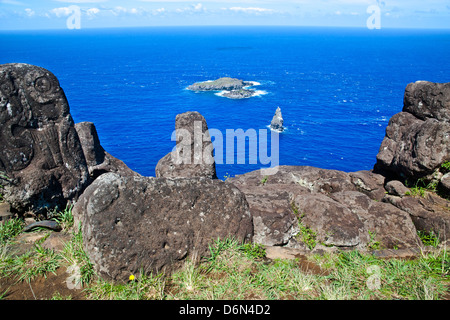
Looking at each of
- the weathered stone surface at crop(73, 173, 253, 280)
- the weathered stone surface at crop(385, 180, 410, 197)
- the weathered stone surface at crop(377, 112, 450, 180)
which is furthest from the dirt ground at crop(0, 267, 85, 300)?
the weathered stone surface at crop(377, 112, 450, 180)

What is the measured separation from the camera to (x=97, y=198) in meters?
7.57

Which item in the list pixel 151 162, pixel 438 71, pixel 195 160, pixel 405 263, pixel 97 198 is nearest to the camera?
pixel 97 198

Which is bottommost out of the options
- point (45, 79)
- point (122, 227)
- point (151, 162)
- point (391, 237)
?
point (151, 162)

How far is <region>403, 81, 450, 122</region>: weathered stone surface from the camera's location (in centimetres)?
1664

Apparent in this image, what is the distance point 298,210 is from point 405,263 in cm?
378

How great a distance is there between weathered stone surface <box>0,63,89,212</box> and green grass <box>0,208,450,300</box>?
2.38 m

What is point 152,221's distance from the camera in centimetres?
805

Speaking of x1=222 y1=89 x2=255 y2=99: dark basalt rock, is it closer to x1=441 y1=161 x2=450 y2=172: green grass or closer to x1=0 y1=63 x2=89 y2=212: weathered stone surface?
x1=441 y1=161 x2=450 y2=172: green grass

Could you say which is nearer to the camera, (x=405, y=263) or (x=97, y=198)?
(x=97, y=198)

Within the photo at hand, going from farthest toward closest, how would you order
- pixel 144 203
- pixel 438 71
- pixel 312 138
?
pixel 438 71
pixel 312 138
pixel 144 203

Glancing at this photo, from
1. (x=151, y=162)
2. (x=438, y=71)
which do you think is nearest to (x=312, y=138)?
(x=151, y=162)

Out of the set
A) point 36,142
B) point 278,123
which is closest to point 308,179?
point 36,142

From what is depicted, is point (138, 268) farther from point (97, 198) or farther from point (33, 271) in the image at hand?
point (33, 271)

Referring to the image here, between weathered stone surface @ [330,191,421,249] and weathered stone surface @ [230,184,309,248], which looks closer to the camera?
weathered stone surface @ [230,184,309,248]
